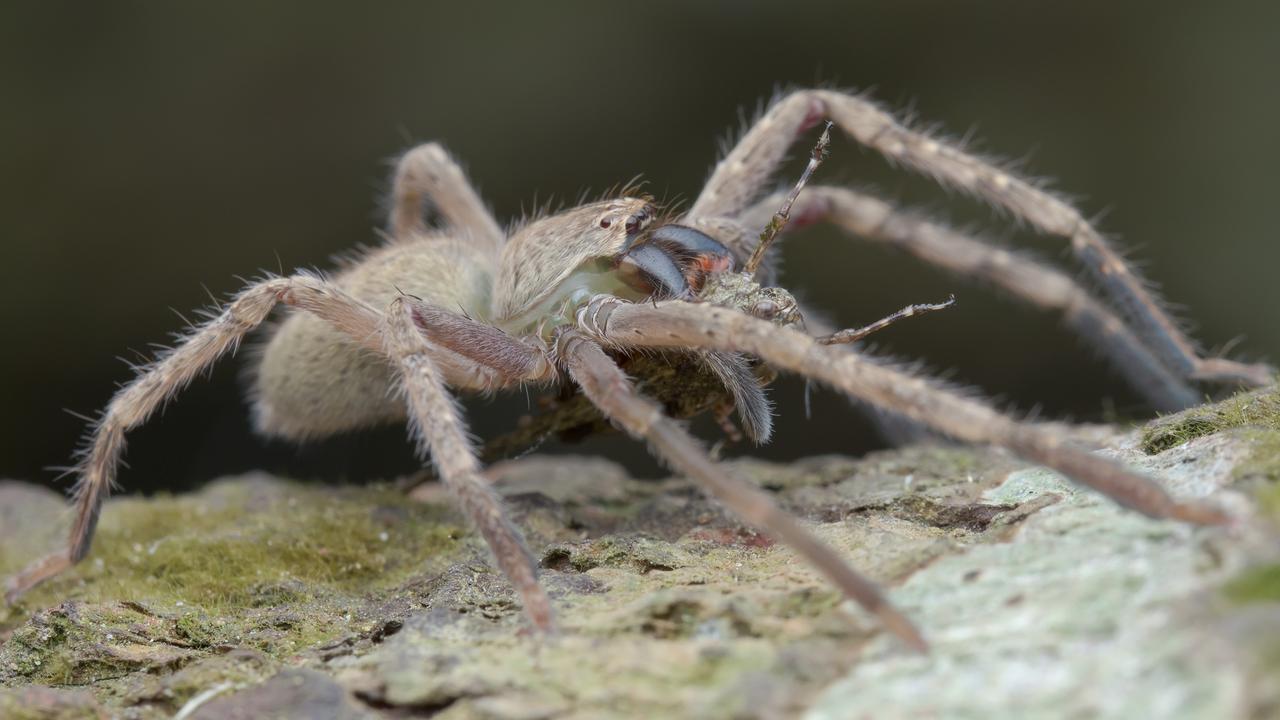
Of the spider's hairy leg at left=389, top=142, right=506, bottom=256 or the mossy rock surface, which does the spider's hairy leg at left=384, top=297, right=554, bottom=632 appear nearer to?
the mossy rock surface

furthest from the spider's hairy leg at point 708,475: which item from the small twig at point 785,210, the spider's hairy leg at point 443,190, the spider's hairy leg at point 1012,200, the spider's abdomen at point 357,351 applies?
the spider's hairy leg at point 443,190

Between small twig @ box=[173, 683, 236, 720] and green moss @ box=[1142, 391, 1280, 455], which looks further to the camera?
green moss @ box=[1142, 391, 1280, 455]

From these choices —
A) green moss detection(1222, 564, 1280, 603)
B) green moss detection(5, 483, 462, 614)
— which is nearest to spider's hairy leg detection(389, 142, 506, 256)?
green moss detection(5, 483, 462, 614)

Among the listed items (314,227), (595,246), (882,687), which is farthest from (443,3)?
(882,687)

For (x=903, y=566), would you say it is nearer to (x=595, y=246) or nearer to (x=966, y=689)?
(x=966, y=689)

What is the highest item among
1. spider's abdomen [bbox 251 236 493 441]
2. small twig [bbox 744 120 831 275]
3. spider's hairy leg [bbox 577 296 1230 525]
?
small twig [bbox 744 120 831 275]

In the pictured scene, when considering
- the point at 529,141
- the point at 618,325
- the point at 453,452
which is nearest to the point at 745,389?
the point at 618,325

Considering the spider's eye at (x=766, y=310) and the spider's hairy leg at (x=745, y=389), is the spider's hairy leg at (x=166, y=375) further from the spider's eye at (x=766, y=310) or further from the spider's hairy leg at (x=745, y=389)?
the spider's eye at (x=766, y=310)
